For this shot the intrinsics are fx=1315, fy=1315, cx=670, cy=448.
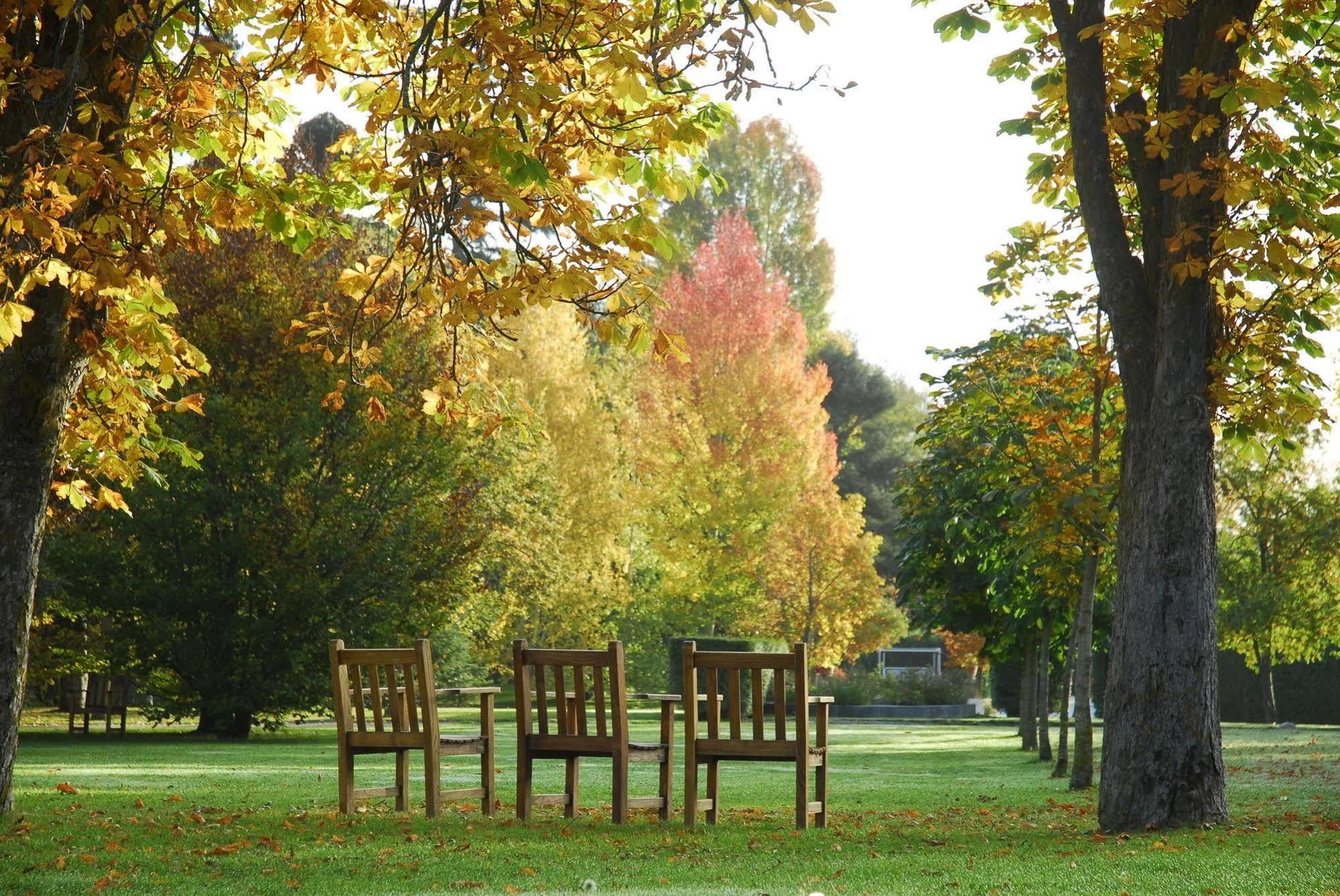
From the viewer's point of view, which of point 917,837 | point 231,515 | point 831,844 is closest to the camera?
point 831,844

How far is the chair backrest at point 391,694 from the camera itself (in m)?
7.77

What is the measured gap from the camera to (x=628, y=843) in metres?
6.74

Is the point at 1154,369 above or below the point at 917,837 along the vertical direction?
above

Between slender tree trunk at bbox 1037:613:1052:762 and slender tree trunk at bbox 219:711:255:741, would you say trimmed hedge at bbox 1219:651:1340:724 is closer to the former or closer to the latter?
slender tree trunk at bbox 1037:613:1052:762

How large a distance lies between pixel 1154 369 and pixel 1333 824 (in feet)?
9.61

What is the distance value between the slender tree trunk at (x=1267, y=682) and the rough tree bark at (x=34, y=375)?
2504 cm

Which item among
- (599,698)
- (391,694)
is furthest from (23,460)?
(599,698)

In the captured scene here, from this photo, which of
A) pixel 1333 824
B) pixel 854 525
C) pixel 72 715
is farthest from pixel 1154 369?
pixel 854 525

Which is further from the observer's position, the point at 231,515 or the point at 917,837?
the point at 231,515

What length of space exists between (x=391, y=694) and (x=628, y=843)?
6.77ft

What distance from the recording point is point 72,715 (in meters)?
18.7

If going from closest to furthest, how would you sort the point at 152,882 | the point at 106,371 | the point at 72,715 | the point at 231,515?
1. the point at 152,882
2. the point at 106,371
3. the point at 231,515
4. the point at 72,715

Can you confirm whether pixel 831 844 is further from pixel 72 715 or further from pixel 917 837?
pixel 72 715

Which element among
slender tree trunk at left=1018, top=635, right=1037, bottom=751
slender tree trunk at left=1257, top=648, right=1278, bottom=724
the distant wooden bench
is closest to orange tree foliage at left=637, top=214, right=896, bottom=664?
slender tree trunk at left=1257, top=648, right=1278, bottom=724
